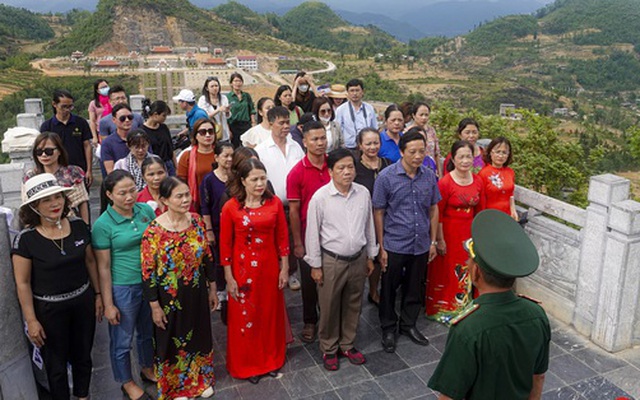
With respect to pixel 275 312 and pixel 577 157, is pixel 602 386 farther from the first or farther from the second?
pixel 577 157

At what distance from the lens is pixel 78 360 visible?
10.3ft

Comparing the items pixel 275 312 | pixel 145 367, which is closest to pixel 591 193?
pixel 275 312

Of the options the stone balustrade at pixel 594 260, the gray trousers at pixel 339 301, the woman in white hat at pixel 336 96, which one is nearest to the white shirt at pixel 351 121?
the woman in white hat at pixel 336 96

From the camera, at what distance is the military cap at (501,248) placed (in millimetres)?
1835

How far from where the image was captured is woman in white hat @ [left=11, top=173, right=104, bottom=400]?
2809mm

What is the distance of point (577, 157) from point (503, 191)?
7.54m

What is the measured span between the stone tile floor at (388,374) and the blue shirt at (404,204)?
768 millimetres

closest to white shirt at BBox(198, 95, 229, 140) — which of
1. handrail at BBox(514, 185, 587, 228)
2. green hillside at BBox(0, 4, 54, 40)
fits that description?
handrail at BBox(514, 185, 587, 228)

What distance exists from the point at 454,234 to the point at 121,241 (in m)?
2.43

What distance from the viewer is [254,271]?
11.3ft

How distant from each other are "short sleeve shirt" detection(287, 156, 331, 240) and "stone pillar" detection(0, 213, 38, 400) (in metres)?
1.80

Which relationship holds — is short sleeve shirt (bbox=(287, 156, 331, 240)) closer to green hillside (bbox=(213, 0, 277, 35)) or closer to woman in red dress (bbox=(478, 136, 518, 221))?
woman in red dress (bbox=(478, 136, 518, 221))

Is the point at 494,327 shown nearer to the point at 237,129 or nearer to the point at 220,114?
the point at 220,114

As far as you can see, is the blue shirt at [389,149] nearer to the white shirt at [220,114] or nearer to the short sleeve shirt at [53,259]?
the white shirt at [220,114]
